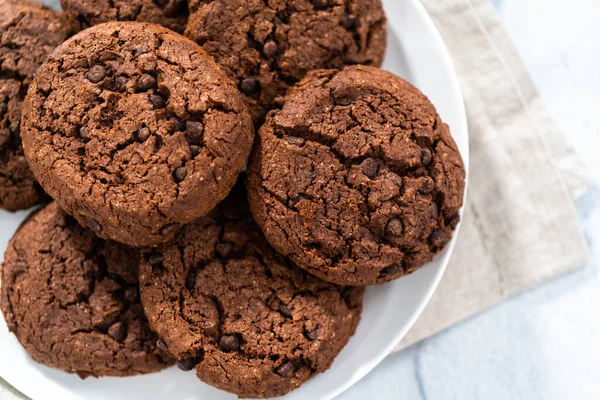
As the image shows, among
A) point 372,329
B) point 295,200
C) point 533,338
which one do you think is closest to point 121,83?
point 295,200

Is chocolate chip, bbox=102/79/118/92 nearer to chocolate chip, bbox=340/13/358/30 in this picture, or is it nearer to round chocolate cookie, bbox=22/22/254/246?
round chocolate cookie, bbox=22/22/254/246

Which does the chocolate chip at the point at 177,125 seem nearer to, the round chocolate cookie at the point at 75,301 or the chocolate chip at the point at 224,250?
the chocolate chip at the point at 224,250

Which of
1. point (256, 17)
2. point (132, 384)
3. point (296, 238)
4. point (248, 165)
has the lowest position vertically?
point (132, 384)

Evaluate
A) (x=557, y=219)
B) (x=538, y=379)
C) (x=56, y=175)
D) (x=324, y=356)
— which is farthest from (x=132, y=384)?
(x=557, y=219)

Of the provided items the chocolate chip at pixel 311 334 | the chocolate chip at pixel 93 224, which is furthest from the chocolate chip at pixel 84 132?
the chocolate chip at pixel 311 334

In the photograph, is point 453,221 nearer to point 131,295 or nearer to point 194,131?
point 194,131

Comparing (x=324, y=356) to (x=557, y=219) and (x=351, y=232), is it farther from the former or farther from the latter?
(x=557, y=219)

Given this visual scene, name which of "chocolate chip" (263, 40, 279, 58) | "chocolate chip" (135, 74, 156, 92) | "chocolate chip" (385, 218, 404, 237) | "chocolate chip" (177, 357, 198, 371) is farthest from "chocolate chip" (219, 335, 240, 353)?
"chocolate chip" (263, 40, 279, 58)
